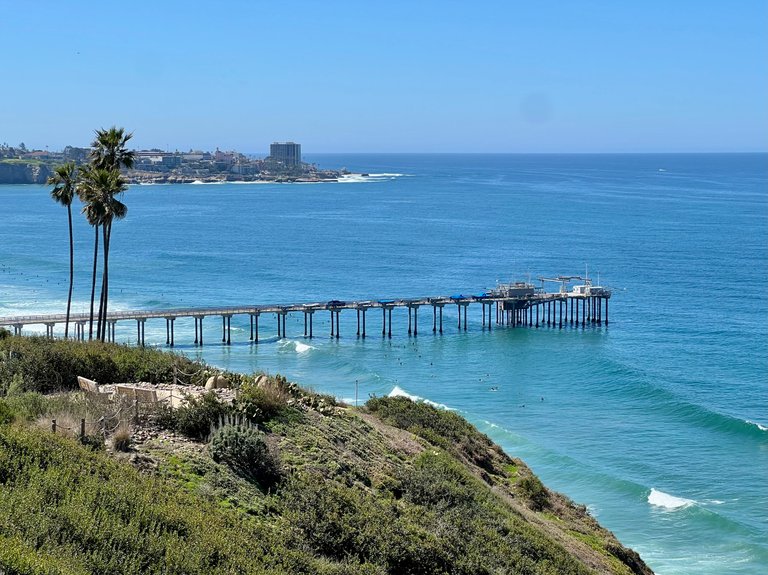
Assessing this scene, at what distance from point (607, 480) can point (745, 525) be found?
5744mm

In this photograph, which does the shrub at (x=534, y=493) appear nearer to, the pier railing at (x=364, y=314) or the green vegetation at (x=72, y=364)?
the green vegetation at (x=72, y=364)

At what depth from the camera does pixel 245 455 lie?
19.6 meters

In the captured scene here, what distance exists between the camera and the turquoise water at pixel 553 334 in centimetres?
3859

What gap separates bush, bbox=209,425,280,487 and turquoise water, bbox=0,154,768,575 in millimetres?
16245

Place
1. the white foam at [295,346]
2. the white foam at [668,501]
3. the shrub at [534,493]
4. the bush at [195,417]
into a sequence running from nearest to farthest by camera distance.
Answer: the bush at [195,417], the shrub at [534,493], the white foam at [668,501], the white foam at [295,346]

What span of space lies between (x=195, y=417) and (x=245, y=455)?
187 centimetres

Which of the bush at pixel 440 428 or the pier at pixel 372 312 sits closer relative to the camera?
→ the bush at pixel 440 428

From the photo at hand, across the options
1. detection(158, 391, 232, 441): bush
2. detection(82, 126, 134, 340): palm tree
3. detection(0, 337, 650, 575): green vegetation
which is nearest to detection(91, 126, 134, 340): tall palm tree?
detection(82, 126, 134, 340): palm tree

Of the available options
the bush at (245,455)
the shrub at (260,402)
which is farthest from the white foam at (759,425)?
the bush at (245,455)

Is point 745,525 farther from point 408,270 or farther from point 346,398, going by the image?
point 408,270

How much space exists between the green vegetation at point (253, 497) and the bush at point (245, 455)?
3cm

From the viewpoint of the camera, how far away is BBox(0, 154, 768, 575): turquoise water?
127 ft

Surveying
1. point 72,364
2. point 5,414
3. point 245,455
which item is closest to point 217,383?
point 72,364

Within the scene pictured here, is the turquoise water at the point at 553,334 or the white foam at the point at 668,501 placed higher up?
the turquoise water at the point at 553,334
